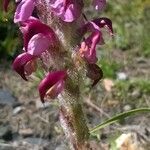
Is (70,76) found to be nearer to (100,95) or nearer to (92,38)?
(92,38)

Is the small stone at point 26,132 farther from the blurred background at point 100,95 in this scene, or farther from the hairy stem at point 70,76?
the hairy stem at point 70,76

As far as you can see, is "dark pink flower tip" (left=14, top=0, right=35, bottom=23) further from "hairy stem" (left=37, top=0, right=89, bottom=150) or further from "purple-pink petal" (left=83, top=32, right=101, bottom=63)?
"purple-pink petal" (left=83, top=32, right=101, bottom=63)

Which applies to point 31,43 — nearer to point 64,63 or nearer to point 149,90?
point 64,63

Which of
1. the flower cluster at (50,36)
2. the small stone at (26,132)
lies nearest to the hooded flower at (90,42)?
the flower cluster at (50,36)

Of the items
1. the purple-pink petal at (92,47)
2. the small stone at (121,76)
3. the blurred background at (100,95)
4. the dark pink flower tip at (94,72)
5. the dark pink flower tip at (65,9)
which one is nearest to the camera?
the dark pink flower tip at (65,9)

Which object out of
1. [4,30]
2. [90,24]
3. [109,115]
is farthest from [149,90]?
[90,24]

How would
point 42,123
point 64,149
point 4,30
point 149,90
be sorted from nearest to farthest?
point 64,149, point 42,123, point 149,90, point 4,30

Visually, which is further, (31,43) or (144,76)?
(144,76)
